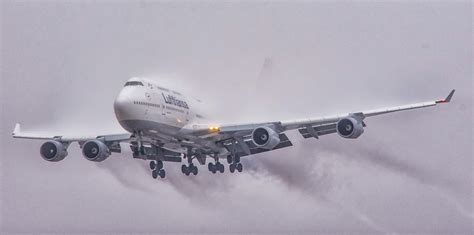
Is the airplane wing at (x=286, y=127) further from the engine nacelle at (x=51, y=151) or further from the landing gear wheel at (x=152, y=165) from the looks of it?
the engine nacelle at (x=51, y=151)

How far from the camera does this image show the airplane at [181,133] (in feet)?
229

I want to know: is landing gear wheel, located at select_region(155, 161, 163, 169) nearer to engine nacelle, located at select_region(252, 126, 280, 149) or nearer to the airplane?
the airplane

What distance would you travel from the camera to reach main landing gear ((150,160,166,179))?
3088 inches

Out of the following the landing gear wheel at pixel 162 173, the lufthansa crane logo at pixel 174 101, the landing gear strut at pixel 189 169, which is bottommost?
the landing gear wheel at pixel 162 173

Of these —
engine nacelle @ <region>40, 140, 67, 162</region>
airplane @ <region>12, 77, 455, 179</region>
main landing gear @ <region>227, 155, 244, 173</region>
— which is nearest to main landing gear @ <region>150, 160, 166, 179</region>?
airplane @ <region>12, 77, 455, 179</region>

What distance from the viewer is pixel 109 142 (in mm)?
77000

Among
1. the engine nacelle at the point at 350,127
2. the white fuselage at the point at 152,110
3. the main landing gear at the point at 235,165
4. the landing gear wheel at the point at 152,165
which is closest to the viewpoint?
the white fuselage at the point at 152,110

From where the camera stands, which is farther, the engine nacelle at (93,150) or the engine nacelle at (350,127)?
the engine nacelle at (93,150)

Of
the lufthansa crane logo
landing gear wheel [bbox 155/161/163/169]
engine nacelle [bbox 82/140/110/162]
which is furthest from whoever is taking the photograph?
landing gear wheel [bbox 155/161/163/169]

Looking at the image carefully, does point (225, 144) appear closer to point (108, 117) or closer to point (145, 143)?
point (145, 143)

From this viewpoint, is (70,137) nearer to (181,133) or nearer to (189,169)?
(189,169)

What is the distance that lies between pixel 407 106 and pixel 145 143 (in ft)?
64.8

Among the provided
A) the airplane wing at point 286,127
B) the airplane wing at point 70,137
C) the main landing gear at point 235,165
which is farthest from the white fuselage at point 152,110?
the main landing gear at point 235,165

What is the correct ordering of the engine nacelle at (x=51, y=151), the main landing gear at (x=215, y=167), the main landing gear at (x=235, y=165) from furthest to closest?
the main landing gear at (x=215, y=167)
the engine nacelle at (x=51, y=151)
the main landing gear at (x=235, y=165)
